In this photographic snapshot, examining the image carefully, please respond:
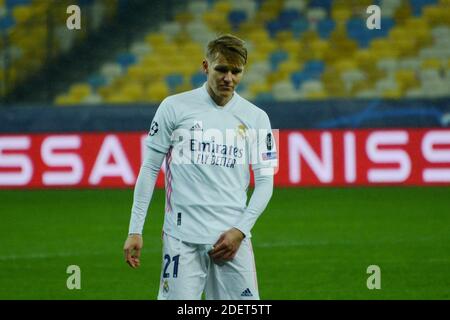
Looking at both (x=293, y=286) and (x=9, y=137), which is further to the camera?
(x=9, y=137)

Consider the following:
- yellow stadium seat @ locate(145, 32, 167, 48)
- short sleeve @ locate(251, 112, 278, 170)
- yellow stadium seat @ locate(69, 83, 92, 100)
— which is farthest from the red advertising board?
short sleeve @ locate(251, 112, 278, 170)

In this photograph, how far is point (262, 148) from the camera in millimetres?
4980

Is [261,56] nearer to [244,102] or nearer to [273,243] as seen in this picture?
[273,243]

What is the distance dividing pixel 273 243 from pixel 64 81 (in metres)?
8.38

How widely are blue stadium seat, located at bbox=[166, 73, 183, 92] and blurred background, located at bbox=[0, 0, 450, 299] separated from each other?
0.08 feet

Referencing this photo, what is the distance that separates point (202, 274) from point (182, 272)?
116mm

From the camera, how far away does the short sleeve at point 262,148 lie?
4.97m

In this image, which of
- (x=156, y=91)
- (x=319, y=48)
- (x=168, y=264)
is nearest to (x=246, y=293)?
(x=168, y=264)

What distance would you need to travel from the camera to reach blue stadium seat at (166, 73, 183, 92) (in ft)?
57.6

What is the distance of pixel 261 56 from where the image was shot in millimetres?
18266

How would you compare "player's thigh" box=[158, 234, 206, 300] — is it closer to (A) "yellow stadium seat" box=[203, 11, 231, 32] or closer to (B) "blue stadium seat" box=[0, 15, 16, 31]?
(A) "yellow stadium seat" box=[203, 11, 231, 32]

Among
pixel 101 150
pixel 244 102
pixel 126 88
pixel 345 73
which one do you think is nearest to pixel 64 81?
pixel 126 88

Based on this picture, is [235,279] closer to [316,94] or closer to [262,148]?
[262,148]

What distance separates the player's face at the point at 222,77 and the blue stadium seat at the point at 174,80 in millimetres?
12593
